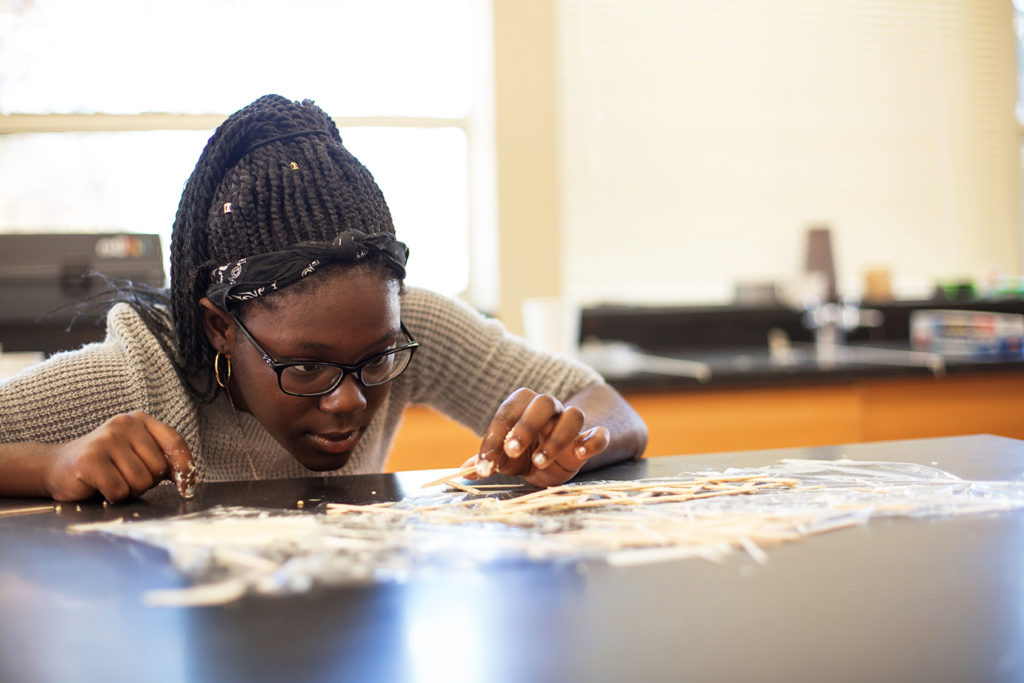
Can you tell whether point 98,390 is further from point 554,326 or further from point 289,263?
point 554,326

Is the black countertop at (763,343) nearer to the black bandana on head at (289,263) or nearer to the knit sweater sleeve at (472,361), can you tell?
the knit sweater sleeve at (472,361)

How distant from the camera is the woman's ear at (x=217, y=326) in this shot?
42.3 inches

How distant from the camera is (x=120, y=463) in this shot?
0.88 metres

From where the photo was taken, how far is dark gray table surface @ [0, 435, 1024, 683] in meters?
0.45

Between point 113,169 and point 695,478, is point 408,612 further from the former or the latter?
point 113,169

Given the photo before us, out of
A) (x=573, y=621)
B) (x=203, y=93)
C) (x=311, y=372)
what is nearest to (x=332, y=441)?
(x=311, y=372)

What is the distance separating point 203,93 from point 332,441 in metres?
2.10

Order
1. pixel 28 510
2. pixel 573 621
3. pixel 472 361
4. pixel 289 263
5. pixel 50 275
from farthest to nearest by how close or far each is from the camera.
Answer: pixel 50 275 → pixel 472 361 → pixel 289 263 → pixel 28 510 → pixel 573 621

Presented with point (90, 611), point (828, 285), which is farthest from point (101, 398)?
point (828, 285)

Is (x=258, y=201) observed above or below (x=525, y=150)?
below

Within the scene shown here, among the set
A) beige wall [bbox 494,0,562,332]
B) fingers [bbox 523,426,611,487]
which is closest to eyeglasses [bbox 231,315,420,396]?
fingers [bbox 523,426,611,487]

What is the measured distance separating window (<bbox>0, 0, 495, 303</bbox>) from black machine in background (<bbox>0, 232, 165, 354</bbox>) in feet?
3.36

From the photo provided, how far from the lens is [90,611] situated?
536 millimetres

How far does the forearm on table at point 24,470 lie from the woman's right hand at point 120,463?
12 mm
